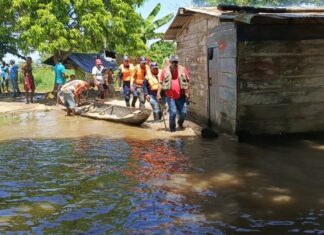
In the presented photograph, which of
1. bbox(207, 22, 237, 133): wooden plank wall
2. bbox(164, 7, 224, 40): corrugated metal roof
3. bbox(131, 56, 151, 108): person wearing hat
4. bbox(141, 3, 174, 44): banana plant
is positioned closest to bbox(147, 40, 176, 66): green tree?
bbox(141, 3, 174, 44): banana plant

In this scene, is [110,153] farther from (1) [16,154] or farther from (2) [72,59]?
(2) [72,59]

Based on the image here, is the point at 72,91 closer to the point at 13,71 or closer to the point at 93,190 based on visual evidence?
the point at 93,190

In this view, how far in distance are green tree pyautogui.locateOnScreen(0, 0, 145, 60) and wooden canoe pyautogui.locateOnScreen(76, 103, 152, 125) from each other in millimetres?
4370

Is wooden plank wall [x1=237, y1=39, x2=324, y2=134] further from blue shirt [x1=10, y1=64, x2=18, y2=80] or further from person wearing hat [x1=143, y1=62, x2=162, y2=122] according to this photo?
blue shirt [x1=10, y1=64, x2=18, y2=80]

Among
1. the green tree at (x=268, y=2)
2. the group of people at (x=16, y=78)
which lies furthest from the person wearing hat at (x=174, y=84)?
the green tree at (x=268, y=2)

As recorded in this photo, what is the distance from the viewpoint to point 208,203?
225 inches

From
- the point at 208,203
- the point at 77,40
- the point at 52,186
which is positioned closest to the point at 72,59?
the point at 77,40

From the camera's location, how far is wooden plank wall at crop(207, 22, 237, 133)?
30.9 feet

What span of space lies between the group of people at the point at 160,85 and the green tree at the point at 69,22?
443 centimetres

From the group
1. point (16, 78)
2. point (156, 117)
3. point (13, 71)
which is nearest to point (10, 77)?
point (16, 78)

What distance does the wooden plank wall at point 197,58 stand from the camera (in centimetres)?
1177

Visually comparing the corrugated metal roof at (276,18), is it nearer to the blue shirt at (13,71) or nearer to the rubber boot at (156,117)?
the rubber boot at (156,117)

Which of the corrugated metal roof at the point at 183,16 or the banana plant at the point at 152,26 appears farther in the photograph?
the banana plant at the point at 152,26

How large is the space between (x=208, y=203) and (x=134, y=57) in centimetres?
1785
